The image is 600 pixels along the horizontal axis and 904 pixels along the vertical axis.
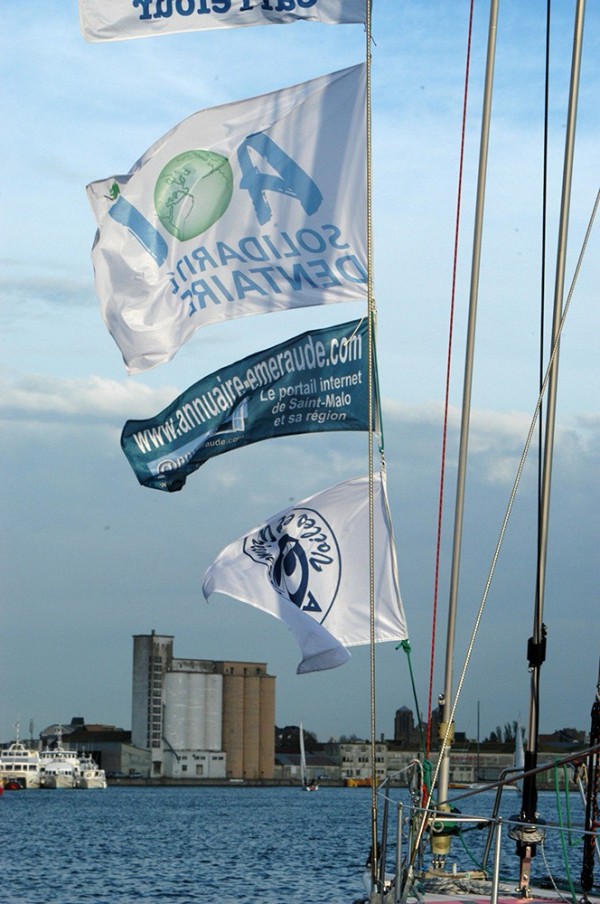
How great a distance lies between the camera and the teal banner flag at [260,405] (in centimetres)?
1466

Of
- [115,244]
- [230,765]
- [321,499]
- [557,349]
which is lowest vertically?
[230,765]

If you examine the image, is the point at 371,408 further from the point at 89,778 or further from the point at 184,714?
the point at 184,714

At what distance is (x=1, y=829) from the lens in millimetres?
81875

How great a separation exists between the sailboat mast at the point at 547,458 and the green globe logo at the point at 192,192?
3.86 m

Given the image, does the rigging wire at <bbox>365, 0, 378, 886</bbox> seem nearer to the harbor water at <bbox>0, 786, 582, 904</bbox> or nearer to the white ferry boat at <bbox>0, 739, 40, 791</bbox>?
the harbor water at <bbox>0, 786, 582, 904</bbox>

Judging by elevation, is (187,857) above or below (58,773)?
above

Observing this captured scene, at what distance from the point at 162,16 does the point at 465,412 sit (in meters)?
5.86

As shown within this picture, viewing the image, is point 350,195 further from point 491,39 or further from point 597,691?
point 597,691

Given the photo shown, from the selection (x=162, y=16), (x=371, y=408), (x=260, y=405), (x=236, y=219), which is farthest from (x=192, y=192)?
(x=371, y=408)

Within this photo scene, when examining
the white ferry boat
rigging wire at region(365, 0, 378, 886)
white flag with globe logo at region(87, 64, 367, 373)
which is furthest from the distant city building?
rigging wire at region(365, 0, 378, 886)

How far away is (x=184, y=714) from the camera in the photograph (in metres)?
194

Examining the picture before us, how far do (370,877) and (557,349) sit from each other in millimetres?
5072

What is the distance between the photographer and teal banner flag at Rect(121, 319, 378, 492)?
14.7 m

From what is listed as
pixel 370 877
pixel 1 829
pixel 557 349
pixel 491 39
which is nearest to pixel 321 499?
pixel 557 349
